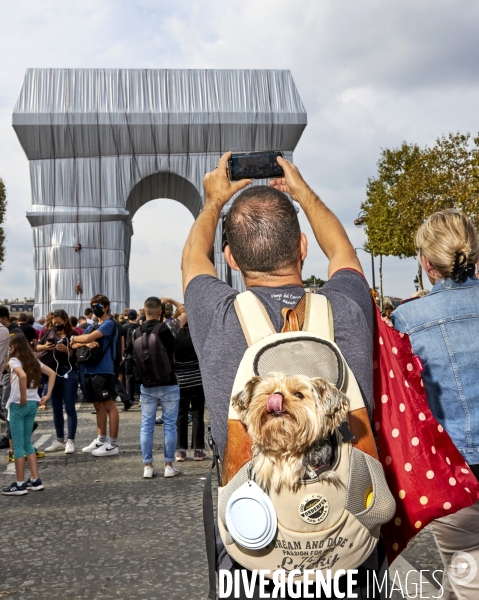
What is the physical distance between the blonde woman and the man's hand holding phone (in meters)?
0.85

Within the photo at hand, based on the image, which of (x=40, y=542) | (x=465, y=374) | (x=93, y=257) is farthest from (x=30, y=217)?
(x=465, y=374)

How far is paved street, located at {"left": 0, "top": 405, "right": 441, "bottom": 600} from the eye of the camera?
14.4ft

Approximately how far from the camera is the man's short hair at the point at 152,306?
8.08 m

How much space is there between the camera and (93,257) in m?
28.7

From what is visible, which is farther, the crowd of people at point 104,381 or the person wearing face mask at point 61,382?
the person wearing face mask at point 61,382

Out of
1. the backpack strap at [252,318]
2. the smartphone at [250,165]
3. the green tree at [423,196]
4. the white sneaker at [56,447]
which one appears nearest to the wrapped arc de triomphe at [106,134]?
the green tree at [423,196]

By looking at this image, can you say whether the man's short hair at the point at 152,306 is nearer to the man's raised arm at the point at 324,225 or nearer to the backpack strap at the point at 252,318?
the man's raised arm at the point at 324,225

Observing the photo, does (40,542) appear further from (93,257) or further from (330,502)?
(93,257)

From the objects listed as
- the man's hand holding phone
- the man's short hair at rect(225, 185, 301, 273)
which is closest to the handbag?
the man's hand holding phone

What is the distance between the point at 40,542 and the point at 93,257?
23.9m

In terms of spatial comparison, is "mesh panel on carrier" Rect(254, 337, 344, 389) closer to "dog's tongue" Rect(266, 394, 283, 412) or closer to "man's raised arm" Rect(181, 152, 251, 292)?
"dog's tongue" Rect(266, 394, 283, 412)

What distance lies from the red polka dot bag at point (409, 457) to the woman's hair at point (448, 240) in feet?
2.46

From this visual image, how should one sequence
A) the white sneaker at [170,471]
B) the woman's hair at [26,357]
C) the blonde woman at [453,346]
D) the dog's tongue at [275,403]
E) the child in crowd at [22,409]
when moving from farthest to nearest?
the white sneaker at [170,471] → the woman's hair at [26,357] → the child in crowd at [22,409] → the blonde woman at [453,346] → the dog's tongue at [275,403]

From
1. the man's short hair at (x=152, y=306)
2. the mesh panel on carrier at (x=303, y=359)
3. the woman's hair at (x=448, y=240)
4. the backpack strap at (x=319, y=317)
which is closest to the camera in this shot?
the mesh panel on carrier at (x=303, y=359)
